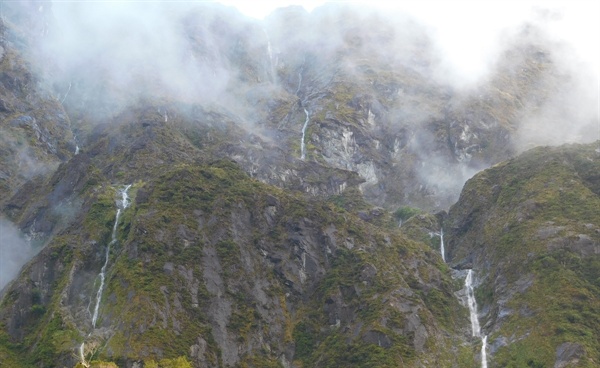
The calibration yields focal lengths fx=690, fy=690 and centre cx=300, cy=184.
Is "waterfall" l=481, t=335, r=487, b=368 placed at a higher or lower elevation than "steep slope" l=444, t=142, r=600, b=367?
lower

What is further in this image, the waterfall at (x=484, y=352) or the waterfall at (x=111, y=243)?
the waterfall at (x=111, y=243)

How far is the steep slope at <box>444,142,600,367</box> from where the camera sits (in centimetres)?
13350

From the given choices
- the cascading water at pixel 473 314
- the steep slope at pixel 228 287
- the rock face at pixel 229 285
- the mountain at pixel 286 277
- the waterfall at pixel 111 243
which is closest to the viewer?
the mountain at pixel 286 277

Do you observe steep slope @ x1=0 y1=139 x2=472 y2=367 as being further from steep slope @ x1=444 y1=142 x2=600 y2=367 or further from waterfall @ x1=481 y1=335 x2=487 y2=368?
steep slope @ x1=444 y1=142 x2=600 y2=367

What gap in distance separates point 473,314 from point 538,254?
19926 mm

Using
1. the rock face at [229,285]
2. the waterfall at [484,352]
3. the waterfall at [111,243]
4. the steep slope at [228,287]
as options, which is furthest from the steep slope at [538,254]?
the waterfall at [111,243]

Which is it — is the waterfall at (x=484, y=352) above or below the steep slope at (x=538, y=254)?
below

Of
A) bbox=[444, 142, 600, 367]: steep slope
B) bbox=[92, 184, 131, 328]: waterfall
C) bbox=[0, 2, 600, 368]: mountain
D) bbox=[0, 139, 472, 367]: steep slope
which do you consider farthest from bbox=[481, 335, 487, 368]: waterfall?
bbox=[92, 184, 131, 328]: waterfall

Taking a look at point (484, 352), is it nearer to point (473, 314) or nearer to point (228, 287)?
point (473, 314)

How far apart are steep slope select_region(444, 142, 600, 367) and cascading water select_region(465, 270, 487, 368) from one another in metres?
1.54

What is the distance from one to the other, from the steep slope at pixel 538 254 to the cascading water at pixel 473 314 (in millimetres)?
1535

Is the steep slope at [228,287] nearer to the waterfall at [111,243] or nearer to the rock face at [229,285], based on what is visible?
the rock face at [229,285]

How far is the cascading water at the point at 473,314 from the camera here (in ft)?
455

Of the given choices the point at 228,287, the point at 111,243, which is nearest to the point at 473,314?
the point at 228,287
